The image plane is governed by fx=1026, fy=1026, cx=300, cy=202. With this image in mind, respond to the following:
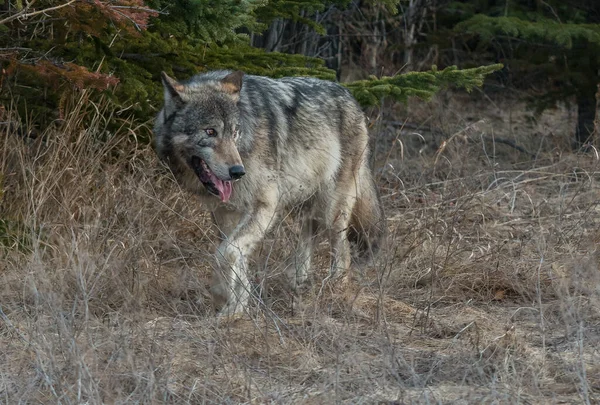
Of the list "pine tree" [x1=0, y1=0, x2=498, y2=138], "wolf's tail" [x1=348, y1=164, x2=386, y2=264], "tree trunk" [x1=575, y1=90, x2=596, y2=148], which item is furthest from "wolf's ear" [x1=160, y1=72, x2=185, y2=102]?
"tree trunk" [x1=575, y1=90, x2=596, y2=148]

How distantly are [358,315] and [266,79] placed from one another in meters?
1.94

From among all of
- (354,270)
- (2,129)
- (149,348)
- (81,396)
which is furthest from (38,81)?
(81,396)

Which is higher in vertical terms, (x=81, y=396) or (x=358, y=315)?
(x=81, y=396)

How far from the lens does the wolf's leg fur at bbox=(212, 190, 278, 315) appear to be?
5.68 metres

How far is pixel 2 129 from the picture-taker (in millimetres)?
7277

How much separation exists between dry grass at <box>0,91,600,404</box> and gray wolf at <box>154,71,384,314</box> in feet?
0.60

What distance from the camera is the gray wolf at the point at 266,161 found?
19.8 feet

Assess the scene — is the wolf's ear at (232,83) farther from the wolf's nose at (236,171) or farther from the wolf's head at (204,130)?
the wolf's nose at (236,171)

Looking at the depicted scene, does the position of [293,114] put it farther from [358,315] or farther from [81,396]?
[81,396]

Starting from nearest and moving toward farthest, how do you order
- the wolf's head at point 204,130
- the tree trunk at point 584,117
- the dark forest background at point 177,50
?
the wolf's head at point 204,130 → the dark forest background at point 177,50 → the tree trunk at point 584,117

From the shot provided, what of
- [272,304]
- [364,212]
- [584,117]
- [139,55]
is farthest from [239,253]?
[584,117]

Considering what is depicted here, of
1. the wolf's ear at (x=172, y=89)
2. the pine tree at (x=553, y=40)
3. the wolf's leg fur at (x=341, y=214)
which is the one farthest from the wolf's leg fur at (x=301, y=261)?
the pine tree at (x=553, y=40)

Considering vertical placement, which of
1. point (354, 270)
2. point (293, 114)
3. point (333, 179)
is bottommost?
point (354, 270)

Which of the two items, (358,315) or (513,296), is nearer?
(358,315)
